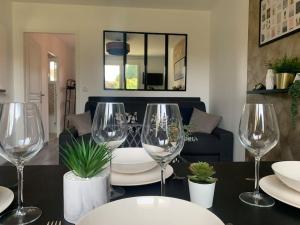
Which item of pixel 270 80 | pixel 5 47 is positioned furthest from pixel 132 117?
pixel 5 47

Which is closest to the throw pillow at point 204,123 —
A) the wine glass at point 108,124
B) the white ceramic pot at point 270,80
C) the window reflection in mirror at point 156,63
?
the window reflection in mirror at point 156,63

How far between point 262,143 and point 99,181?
44 cm

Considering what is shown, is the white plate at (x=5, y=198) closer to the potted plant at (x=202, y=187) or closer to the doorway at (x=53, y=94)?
the potted plant at (x=202, y=187)

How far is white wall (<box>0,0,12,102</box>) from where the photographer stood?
3.68m

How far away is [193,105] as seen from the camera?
13.3 ft

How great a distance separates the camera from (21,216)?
0.57m

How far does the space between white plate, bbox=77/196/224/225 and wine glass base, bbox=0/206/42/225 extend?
0.17 metres

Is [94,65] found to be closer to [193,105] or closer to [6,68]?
[6,68]

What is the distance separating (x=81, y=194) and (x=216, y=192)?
0.38 m

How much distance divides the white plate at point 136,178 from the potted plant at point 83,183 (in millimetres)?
181

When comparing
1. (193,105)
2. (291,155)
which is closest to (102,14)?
(193,105)

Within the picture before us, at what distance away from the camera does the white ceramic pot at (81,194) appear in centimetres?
53

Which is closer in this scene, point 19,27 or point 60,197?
point 60,197

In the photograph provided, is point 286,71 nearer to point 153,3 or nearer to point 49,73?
point 153,3
